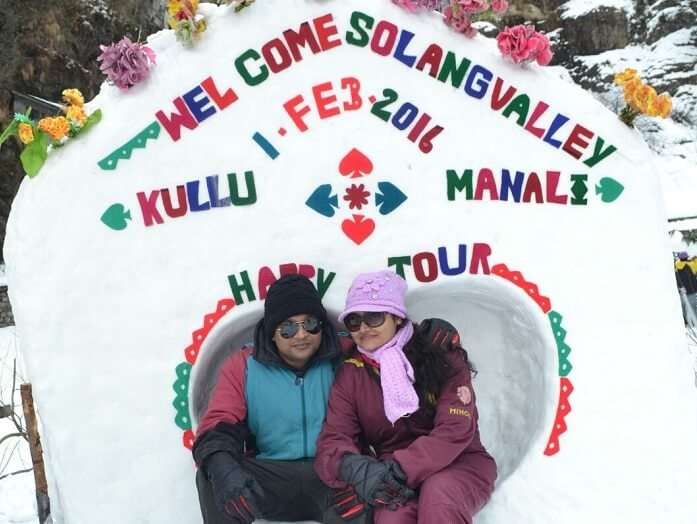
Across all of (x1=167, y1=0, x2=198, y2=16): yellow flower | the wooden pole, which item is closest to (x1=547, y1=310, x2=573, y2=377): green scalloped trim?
(x1=167, y1=0, x2=198, y2=16): yellow flower

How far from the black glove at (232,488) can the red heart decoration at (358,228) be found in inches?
35.1

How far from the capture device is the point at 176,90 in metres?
2.43

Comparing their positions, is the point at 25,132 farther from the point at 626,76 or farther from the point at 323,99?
the point at 626,76

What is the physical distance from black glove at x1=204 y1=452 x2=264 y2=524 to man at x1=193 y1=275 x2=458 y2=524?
0.25ft

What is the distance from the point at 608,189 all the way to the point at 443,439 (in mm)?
1125

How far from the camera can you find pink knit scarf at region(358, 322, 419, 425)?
7.14 feet

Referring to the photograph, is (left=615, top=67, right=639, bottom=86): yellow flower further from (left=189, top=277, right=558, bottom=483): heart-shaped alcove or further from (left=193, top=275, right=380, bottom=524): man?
(left=193, top=275, right=380, bottom=524): man

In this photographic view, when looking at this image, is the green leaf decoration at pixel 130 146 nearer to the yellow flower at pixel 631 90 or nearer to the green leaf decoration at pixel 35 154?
the green leaf decoration at pixel 35 154

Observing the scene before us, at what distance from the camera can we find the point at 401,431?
2250 mm

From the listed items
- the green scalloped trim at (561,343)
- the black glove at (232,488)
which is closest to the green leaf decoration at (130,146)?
the black glove at (232,488)

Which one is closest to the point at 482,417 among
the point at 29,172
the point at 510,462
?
the point at 510,462

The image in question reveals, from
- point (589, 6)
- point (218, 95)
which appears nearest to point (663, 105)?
point (218, 95)

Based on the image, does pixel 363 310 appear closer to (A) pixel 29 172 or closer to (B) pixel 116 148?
(B) pixel 116 148

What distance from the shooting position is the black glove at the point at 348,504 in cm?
206
